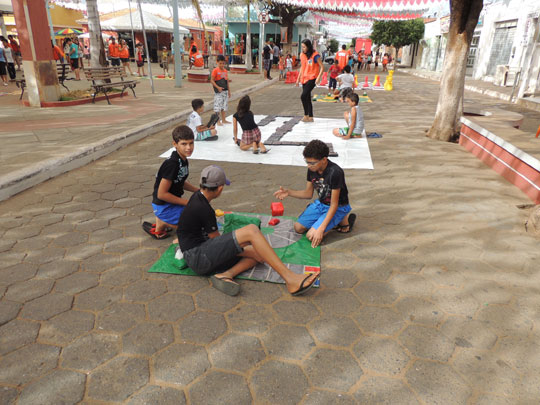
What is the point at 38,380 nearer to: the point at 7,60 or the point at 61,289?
the point at 61,289

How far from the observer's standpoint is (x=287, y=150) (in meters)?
7.09

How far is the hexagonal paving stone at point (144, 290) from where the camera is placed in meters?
2.90

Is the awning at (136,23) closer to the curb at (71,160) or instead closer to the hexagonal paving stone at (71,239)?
the curb at (71,160)

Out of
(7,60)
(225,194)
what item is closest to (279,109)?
(225,194)

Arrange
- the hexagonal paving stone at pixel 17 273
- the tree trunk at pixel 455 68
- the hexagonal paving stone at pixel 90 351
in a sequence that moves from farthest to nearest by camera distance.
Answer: the tree trunk at pixel 455 68 → the hexagonal paving stone at pixel 17 273 → the hexagonal paving stone at pixel 90 351

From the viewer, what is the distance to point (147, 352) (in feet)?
7.82

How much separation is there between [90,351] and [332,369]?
1.56 meters

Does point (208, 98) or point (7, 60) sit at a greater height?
point (7, 60)

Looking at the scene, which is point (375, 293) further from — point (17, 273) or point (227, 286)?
point (17, 273)

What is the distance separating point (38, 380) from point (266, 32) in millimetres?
39078

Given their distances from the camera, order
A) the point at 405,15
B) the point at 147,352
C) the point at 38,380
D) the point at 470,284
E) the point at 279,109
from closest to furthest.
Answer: the point at 38,380
the point at 147,352
the point at 470,284
the point at 279,109
the point at 405,15

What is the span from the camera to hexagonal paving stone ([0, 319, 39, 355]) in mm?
2395

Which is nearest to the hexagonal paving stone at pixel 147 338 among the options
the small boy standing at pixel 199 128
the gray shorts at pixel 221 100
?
the small boy standing at pixel 199 128

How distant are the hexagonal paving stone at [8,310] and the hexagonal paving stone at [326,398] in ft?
7.12
